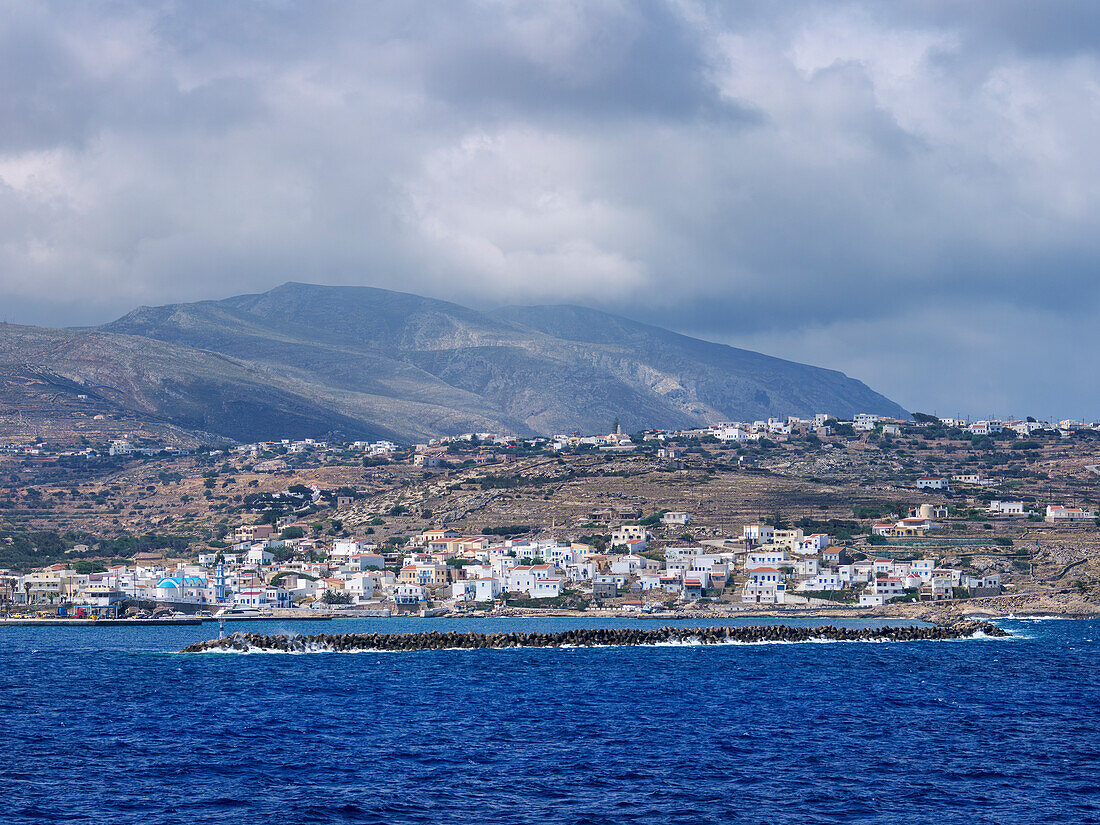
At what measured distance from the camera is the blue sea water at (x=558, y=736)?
35.5 meters

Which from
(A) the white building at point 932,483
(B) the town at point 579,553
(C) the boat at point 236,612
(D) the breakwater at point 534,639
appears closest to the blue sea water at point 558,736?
(D) the breakwater at point 534,639

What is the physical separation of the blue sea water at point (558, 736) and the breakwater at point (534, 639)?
2575 mm

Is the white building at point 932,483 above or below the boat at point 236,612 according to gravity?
above

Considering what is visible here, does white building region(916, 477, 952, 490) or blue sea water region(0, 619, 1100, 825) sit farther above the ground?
white building region(916, 477, 952, 490)

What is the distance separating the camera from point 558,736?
47.1 metres

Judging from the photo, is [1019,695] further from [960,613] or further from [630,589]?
[630,589]

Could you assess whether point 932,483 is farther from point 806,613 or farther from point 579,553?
point 806,613

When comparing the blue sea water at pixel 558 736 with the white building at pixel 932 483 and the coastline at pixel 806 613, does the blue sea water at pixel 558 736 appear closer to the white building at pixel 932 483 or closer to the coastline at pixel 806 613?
the coastline at pixel 806 613

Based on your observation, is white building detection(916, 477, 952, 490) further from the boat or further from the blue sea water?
the blue sea water

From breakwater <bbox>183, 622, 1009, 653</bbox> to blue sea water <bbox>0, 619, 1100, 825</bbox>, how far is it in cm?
257

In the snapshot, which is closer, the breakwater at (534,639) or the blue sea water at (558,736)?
the blue sea water at (558,736)

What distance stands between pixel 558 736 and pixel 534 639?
34094 millimetres

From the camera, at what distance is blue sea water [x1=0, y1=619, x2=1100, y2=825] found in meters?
35.5

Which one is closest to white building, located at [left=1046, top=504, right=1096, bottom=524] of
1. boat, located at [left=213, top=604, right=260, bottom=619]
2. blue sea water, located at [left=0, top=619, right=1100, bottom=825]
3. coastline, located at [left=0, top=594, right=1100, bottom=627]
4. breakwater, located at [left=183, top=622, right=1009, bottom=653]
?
coastline, located at [left=0, top=594, right=1100, bottom=627]
